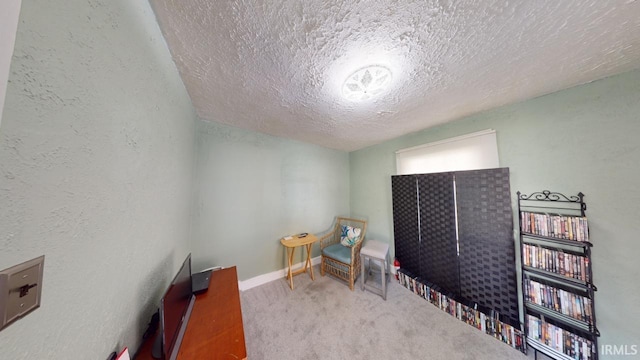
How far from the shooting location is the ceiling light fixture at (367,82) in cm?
118

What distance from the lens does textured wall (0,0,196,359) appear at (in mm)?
354

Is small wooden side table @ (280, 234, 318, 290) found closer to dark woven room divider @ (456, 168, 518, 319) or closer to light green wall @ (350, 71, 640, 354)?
dark woven room divider @ (456, 168, 518, 319)

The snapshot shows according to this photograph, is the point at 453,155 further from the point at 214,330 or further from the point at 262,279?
the point at 262,279

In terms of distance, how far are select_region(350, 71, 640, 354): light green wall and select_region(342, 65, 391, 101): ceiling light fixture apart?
4.64ft

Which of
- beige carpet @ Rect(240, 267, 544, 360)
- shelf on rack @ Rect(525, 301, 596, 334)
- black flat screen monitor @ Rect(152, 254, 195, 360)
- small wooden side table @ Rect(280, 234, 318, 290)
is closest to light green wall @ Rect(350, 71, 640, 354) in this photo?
shelf on rack @ Rect(525, 301, 596, 334)

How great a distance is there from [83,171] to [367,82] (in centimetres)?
148

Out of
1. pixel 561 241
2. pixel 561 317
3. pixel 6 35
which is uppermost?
pixel 6 35

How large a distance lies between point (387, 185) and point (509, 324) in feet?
5.80

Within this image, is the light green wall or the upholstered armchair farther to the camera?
the upholstered armchair

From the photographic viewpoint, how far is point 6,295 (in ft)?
1.02

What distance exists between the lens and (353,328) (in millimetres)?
1667

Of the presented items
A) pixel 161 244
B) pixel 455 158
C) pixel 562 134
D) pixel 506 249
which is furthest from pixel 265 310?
pixel 562 134

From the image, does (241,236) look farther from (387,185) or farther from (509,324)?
(509,324)

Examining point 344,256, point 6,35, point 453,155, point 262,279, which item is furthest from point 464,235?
point 6,35
